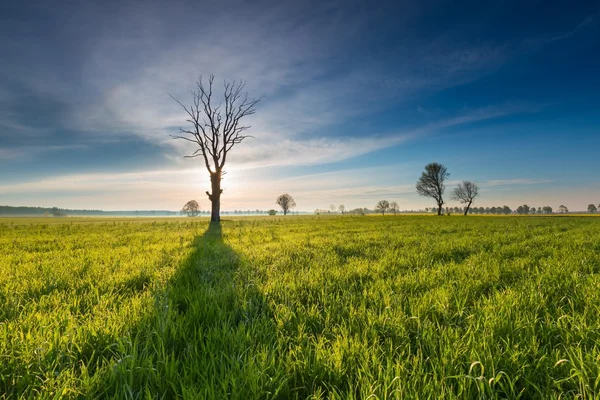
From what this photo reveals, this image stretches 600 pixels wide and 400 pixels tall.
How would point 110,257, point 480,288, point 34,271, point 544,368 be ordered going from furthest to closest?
point 110,257, point 34,271, point 480,288, point 544,368

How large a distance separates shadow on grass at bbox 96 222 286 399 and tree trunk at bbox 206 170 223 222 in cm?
2433

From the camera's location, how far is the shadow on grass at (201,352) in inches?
67.8

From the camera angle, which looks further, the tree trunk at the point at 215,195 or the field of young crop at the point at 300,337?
the tree trunk at the point at 215,195

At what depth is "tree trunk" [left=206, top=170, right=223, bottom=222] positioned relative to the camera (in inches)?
1073

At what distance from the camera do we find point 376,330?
8.27ft

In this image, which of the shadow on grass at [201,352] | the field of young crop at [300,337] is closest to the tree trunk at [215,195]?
the field of young crop at [300,337]

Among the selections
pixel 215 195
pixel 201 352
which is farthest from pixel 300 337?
pixel 215 195

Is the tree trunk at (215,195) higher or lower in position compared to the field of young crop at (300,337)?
higher

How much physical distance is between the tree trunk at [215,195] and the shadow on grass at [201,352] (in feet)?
79.8

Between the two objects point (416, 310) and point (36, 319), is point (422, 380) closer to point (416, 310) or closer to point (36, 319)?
point (416, 310)

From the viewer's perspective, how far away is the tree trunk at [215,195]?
27.3 m

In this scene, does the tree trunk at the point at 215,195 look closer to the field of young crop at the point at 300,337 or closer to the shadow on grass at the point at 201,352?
the field of young crop at the point at 300,337

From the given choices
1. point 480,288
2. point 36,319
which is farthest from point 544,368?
point 36,319

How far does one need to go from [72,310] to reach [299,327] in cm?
287
